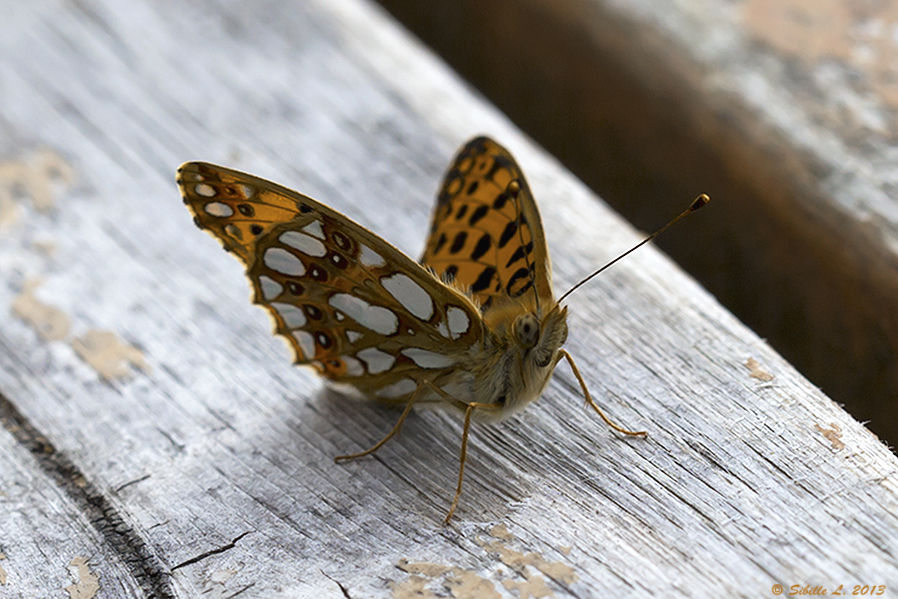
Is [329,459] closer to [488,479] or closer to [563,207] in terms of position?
[488,479]

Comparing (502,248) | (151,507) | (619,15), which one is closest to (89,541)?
(151,507)

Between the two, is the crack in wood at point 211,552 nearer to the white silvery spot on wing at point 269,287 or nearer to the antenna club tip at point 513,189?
the white silvery spot on wing at point 269,287

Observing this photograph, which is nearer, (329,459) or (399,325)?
(329,459)

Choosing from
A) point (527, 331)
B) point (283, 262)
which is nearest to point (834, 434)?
point (527, 331)

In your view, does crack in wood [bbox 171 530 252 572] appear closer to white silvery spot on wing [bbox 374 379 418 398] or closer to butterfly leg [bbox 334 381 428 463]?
butterfly leg [bbox 334 381 428 463]

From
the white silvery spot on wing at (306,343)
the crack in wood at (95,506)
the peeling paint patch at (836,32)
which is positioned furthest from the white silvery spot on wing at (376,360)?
the peeling paint patch at (836,32)

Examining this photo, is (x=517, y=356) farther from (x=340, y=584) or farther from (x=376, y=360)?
(x=340, y=584)
